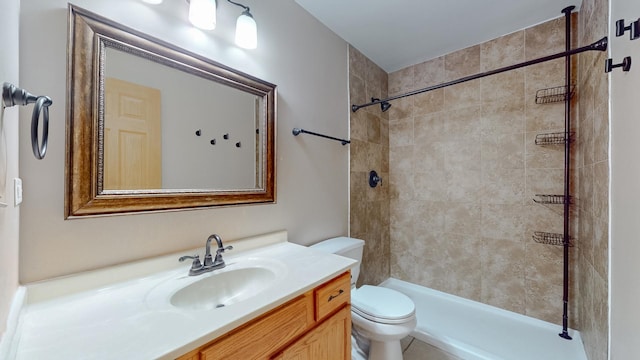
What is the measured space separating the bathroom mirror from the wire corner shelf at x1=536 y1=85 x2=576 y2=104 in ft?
6.57

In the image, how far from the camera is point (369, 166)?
2346 millimetres

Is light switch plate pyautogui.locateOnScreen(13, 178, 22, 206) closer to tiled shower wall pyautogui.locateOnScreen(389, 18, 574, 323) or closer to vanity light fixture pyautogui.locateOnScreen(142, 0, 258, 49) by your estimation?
vanity light fixture pyautogui.locateOnScreen(142, 0, 258, 49)

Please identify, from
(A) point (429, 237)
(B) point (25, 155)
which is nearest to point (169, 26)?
(B) point (25, 155)

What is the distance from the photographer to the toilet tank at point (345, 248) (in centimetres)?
166

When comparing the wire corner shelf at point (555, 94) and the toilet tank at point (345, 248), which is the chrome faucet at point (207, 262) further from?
the wire corner shelf at point (555, 94)

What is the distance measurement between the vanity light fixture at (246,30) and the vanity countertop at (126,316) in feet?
3.68

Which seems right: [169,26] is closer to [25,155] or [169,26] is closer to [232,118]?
[232,118]

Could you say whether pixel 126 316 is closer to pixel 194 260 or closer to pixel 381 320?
pixel 194 260

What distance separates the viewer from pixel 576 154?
1.73 meters

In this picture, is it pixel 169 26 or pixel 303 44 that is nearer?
pixel 169 26

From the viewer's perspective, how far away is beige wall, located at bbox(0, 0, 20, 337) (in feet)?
1.85

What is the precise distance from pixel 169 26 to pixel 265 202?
96cm

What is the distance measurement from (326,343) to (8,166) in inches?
46.1

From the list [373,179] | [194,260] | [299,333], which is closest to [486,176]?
[373,179]
